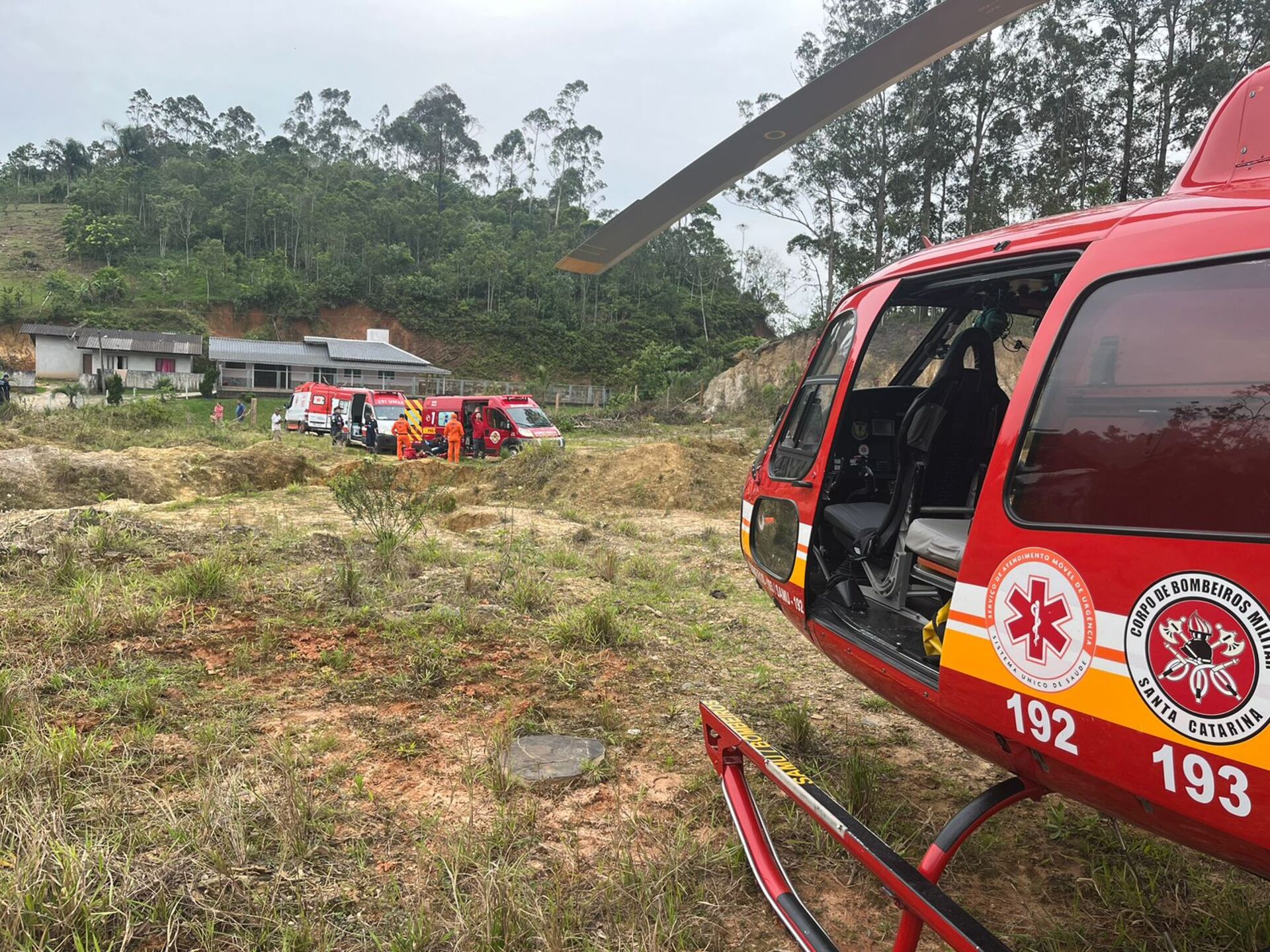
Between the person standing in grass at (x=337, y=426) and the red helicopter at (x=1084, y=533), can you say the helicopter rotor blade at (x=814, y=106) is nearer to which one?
the red helicopter at (x=1084, y=533)

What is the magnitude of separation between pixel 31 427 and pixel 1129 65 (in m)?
34.3

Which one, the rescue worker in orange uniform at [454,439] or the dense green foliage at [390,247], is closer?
the rescue worker in orange uniform at [454,439]

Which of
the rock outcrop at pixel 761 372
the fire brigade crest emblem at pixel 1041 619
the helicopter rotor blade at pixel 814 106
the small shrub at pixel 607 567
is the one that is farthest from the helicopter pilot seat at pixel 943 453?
the rock outcrop at pixel 761 372

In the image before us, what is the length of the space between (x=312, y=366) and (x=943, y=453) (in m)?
47.8

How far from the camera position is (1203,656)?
5.16ft

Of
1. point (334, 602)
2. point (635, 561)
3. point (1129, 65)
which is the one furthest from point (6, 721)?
point (1129, 65)

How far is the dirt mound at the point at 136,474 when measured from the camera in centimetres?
953

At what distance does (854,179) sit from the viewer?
36.4 m

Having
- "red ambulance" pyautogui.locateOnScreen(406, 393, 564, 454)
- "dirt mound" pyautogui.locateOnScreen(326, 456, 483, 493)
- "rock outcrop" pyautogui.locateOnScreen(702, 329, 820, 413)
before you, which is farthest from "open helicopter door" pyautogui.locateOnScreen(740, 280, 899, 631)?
"rock outcrop" pyautogui.locateOnScreen(702, 329, 820, 413)

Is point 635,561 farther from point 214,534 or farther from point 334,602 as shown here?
point 214,534

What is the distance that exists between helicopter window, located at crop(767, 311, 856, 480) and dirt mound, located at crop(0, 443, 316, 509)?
32.0 ft

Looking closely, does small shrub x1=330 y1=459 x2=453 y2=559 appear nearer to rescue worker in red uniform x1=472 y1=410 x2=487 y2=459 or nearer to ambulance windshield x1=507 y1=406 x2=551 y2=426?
ambulance windshield x1=507 y1=406 x2=551 y2=426

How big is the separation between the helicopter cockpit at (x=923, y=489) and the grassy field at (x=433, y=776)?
0.84 metres

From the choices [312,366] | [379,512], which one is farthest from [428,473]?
[312,366]
